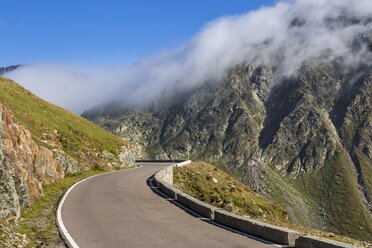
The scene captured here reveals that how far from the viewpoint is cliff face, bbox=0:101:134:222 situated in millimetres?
16080

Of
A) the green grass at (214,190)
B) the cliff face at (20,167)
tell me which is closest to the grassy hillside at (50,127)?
the cliff face at (20,167)

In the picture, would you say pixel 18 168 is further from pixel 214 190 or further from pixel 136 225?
pixel 214 190

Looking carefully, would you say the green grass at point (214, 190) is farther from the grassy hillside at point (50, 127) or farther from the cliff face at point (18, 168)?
the cliff face at point (18, 168)

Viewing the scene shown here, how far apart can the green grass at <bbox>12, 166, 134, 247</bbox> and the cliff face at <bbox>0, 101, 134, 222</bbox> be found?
52 centimetres

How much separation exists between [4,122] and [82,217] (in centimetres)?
977

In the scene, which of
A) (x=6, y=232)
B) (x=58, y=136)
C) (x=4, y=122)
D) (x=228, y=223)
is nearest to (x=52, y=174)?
(x=4, y=122)

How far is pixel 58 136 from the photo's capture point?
138 ft

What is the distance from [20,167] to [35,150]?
7455 millimetres

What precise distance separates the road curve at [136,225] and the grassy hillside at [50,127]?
52.0ft

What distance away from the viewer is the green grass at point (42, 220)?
14086 mm

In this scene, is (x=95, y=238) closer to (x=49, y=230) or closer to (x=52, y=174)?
(x=49, y=230)

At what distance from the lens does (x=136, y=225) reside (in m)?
15.7

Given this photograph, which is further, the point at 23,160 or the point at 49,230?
the point at 23,160

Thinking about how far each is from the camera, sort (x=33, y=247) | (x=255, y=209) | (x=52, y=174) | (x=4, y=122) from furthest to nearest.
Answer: (x=255, y=209), (x=52, y=174), (x=4, y=122), (x=33, y=247)
